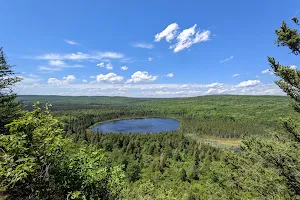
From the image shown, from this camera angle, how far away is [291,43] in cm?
981

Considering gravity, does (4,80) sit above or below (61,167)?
above

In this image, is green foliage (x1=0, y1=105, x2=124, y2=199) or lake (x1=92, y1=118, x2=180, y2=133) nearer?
green foliage (x1=0, y1=105, x2=124, y2=199)

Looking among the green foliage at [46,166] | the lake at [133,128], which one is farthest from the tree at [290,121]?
the lake at [133,128]

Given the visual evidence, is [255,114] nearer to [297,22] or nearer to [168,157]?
[168,157]

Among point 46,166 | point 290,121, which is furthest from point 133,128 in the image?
point 46,166

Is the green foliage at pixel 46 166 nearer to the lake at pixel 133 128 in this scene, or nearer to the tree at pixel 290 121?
the tree at pixel 290 121

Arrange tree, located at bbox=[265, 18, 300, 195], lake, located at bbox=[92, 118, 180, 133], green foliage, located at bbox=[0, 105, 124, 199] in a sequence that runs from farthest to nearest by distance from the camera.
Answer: lake, located at bbox=[92, 118, 180, 133]
tree, located at bbox=[265, 18, 300, 195]
green foliage, located at bbox=[0, 105, 124, 199]

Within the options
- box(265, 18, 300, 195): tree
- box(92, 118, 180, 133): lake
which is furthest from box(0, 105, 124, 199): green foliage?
box(92, 118, 180, 133): lake

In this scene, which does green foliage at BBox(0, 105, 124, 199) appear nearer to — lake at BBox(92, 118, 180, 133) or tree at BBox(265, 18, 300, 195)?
tree at BBox(265, 18, 300, 195)

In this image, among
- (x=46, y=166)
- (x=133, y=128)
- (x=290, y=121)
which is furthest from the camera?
(x=133, y=128)

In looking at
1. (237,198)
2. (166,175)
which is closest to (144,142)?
(166,175)

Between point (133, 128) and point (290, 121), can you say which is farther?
point (133, 128)

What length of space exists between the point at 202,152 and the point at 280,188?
69799 millimetres

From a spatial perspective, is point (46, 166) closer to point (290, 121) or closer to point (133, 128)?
point (290, 121)
